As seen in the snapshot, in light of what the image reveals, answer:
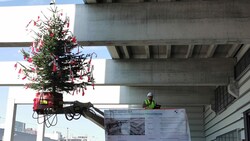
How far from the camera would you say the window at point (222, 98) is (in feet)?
50.3

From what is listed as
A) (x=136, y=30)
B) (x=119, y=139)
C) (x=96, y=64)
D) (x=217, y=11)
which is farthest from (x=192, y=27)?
(x=96, y=64)

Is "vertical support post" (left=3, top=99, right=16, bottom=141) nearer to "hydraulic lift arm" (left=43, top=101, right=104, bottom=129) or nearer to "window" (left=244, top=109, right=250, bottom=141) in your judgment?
"window" (left=244, top=109, right=250, bottom=141)

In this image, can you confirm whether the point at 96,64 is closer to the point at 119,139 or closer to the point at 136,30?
the point at 136,30

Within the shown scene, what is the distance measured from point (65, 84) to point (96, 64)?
8.66 meters

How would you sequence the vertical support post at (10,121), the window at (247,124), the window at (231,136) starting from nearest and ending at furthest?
the window at (247,124) < the window at (231,136) < the vertical support post at (10,121)

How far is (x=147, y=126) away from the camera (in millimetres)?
5781

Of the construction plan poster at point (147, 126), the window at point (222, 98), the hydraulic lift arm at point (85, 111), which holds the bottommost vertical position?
the construction plan poster at point (147, 126)

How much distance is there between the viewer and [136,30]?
9.25 m

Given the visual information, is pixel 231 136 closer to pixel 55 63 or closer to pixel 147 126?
pixel 147 126

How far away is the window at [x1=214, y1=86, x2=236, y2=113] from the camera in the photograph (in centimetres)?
1533

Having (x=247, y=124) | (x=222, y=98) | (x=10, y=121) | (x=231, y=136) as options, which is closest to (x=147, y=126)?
(x=247, y=124)

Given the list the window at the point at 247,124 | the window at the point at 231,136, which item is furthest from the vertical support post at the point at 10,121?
the window at the point at 247,124

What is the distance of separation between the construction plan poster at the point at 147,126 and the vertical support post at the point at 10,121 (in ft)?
55.7

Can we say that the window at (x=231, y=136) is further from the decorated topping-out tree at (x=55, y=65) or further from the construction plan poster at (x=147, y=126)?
the decorated topping-out tree at (x=55, y=65)
